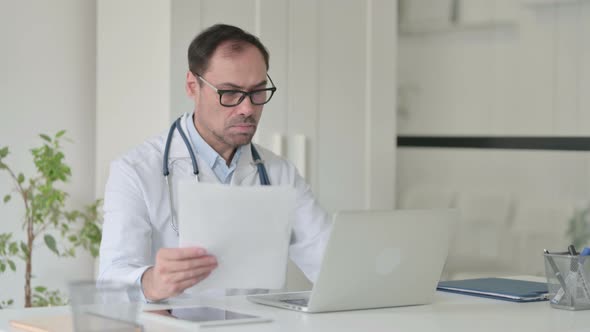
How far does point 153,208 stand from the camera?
2604mm

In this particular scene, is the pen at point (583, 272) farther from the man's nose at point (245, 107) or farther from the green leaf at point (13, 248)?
the green leaf at point (13, 248)

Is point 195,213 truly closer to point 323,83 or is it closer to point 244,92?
point 244,92

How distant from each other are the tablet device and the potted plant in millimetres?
1403

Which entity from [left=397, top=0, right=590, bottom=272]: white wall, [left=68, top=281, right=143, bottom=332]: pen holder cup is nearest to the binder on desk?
[left=68, top=281, right=143, bottom=332]: pen holder cup

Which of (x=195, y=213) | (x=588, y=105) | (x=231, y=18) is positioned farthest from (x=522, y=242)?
(x=195, y=213)

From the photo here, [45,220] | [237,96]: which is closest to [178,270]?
[237,96]

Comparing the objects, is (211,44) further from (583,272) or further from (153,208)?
(583,272)

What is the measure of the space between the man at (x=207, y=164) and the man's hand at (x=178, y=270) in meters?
0.31

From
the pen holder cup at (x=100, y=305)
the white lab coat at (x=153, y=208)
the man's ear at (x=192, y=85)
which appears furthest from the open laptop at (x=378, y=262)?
the man's ear at (x=192, y=85)

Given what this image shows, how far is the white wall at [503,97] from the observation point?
365 cm

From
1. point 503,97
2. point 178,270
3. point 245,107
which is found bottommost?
point 178,270

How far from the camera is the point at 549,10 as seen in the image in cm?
370

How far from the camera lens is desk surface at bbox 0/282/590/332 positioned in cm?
186

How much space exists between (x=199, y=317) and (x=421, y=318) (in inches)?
18.2
